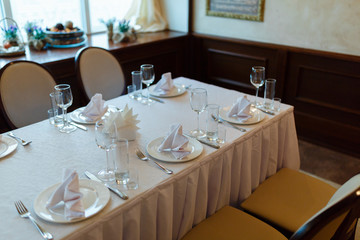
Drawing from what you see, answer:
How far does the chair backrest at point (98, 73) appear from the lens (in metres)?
2.32

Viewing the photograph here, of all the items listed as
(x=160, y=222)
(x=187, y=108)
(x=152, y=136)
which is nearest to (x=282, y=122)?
(x=187, y=108)

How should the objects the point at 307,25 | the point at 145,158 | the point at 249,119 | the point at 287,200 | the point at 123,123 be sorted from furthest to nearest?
the point at 307,25 < the point at 249,119 < the point at 287,200 < the point at 123,123 < the point at 145,158

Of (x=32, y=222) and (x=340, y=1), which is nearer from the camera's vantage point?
(x=32, y=222)

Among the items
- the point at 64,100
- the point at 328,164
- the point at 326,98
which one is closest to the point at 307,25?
the point at 326,98

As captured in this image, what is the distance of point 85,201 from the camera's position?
117cm

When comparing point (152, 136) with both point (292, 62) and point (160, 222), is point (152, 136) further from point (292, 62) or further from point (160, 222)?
point (292, 62)

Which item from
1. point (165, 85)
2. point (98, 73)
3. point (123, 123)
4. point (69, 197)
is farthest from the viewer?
point (98, 73)

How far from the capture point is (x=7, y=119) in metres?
1.94

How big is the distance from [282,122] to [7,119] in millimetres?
1461

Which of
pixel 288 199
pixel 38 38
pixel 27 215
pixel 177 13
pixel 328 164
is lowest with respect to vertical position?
pixel 328 164

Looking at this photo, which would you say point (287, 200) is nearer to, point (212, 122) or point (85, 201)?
point (212, 122)

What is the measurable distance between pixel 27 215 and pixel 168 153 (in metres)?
0.58

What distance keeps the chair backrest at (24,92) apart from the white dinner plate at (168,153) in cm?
90

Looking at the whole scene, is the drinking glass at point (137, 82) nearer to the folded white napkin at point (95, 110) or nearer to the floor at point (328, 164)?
the folded white napkin at point (95, 110)
